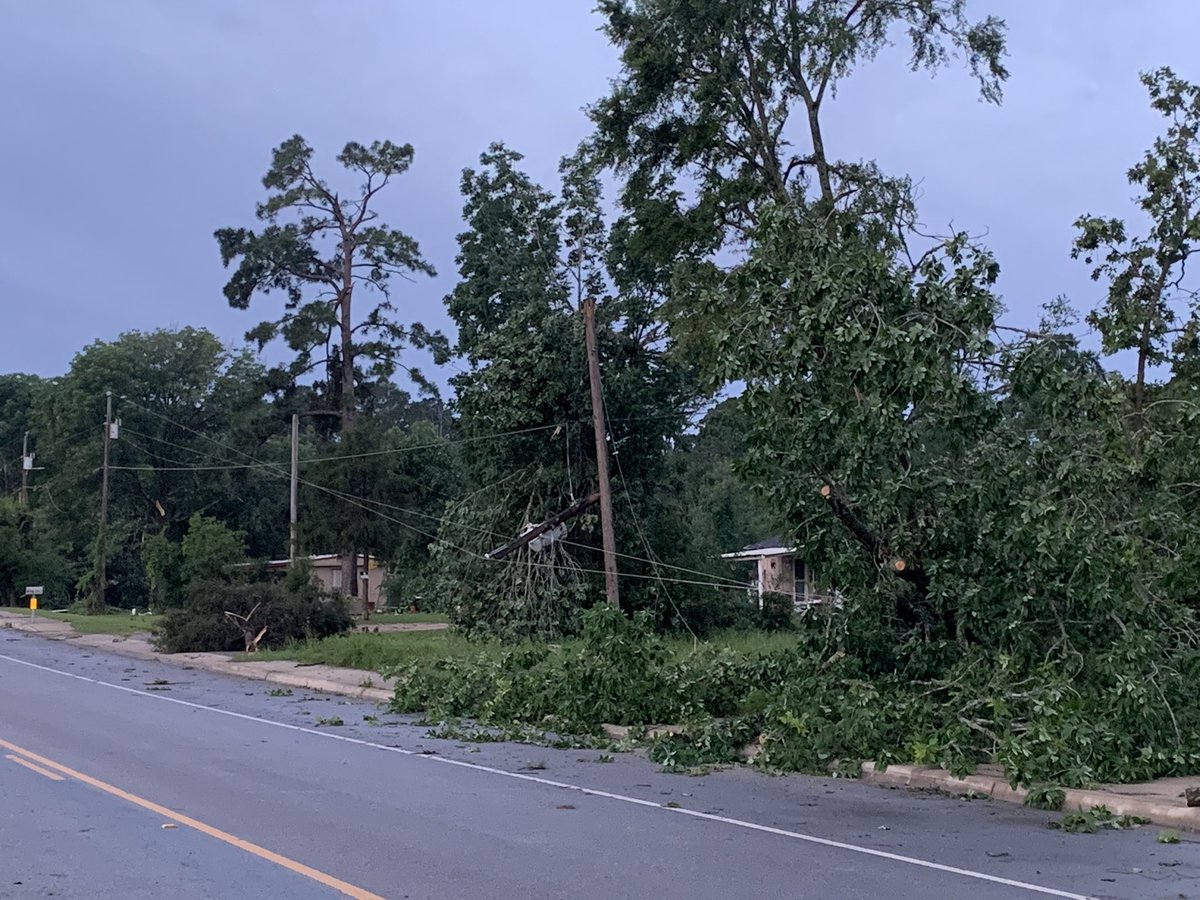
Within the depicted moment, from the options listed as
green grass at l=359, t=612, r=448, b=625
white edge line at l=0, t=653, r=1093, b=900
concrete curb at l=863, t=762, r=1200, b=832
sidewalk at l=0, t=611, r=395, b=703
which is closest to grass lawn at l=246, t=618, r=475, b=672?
sidewalk at l=0, t=611, r=395, b=703

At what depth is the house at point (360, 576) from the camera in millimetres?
56469

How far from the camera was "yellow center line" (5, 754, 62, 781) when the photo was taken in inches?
465

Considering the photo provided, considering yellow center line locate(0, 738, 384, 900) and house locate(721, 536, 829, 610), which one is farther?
house locate(721, 536, 829, 610)

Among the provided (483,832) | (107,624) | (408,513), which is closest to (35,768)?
(483,832)

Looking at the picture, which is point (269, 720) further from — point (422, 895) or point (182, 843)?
point (422, 895)

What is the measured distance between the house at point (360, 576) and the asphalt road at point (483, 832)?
39.8 metres

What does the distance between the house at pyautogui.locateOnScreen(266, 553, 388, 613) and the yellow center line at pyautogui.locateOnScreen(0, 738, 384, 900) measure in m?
40.4

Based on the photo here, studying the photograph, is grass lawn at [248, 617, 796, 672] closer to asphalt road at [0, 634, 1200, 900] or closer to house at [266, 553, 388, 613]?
asphalt road at [0, 634, 1200, 900]

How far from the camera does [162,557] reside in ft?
159

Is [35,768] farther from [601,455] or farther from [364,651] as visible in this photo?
[601,455]

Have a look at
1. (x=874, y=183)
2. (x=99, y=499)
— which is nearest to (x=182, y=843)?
(x=874, y=183)

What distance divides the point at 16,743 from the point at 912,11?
23.0m

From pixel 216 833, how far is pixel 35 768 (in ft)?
13.6

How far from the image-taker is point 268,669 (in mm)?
26562
